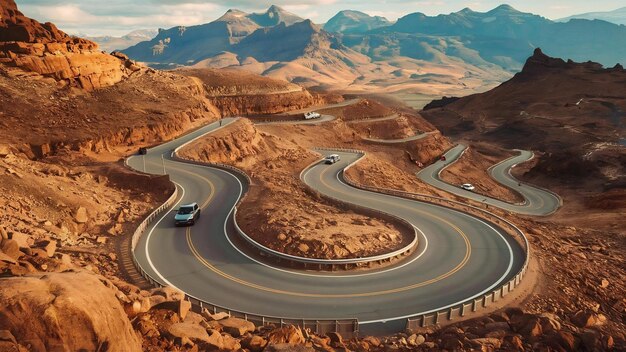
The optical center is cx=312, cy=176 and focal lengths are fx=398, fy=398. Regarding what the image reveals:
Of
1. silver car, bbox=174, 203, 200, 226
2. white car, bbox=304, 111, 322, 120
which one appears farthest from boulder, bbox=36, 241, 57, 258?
white car, bbox=304, 111, 322, 120

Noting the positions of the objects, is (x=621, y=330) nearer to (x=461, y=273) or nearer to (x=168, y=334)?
(x=461, y=273)

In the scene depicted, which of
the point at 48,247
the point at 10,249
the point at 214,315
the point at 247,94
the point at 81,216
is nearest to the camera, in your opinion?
the point at 10,249

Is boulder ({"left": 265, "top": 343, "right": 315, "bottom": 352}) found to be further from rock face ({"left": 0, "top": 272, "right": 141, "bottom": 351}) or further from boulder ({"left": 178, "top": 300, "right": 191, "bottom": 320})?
rock face ({"left": 0, "top": 272, "right": 141, "bottom": 351})

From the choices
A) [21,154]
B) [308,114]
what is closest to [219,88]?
[308,114]

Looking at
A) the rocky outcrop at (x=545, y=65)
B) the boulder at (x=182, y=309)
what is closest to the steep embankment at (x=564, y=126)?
the rocky outcrop at (x=545, y=65)

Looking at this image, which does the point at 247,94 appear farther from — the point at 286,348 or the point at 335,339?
the point at 286,348

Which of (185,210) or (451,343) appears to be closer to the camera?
(451,343)

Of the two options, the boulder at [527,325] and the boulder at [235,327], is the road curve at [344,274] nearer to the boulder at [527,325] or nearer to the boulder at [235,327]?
the boulder at [527,325]

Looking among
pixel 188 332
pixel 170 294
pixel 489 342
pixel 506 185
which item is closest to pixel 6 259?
pixel 170 294
